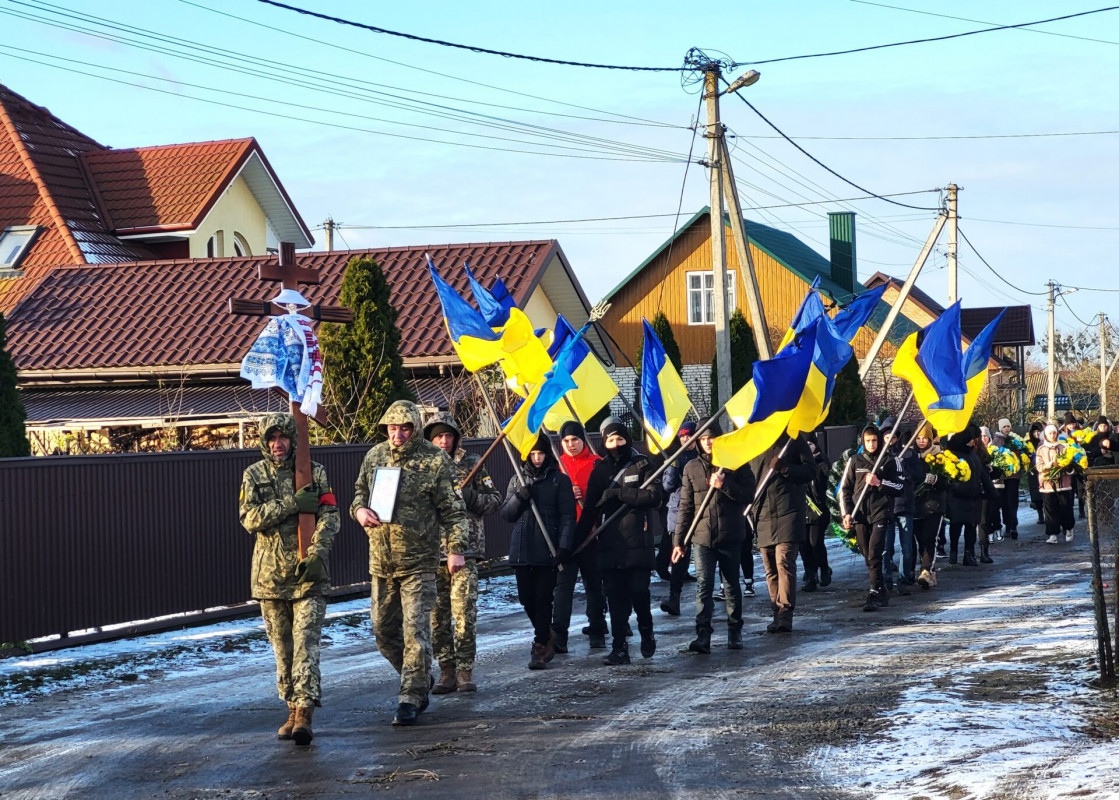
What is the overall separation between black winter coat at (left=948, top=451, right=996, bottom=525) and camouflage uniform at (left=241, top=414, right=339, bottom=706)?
437 inches

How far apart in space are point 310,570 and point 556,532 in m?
2.98

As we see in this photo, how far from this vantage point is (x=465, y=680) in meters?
9.84

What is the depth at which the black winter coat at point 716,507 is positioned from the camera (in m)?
11.5

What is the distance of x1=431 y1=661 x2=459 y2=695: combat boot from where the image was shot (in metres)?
9.73

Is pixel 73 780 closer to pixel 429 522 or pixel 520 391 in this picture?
pixel 429 522

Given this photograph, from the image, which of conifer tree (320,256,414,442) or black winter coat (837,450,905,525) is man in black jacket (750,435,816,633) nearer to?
black winter coat (837,450,905,525)

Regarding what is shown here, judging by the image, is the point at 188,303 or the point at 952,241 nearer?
the point at 188,303

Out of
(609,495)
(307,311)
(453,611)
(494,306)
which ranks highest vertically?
(494,306)

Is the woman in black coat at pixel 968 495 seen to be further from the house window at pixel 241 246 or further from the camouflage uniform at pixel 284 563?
the house window at pixel 241 246

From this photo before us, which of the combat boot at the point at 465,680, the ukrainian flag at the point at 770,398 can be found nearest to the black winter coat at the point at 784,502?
the ukrainian flag at the point at 770,398

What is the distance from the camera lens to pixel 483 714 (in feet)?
29.1

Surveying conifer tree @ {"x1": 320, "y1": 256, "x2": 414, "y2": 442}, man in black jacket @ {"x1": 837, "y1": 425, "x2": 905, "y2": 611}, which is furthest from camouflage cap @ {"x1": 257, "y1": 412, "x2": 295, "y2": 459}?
conifer tree @ {"x1": 320, "y1": 256, "x2": 414, "y2": 442}

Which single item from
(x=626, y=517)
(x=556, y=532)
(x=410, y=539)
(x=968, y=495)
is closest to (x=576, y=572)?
(x=556, y=532)

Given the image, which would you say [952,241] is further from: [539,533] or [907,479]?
[539,533]
